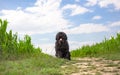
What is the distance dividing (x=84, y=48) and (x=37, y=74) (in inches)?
447

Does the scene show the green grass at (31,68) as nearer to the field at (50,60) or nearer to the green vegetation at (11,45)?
the field at (50,60)

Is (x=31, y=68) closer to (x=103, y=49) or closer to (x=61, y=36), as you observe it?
(x=61, y=36)

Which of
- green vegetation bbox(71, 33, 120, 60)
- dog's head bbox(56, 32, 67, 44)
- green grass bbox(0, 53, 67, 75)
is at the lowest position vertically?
green grass bbox(0, 53, 67, 75)

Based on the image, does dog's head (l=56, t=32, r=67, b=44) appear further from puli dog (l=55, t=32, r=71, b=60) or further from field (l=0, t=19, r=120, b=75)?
field (l=0, t=19, r=120, b=75)

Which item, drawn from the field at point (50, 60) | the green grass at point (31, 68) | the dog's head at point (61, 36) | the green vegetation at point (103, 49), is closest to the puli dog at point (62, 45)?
the dog's head at point (61, 36)

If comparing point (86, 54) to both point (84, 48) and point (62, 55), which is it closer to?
point (84, 48)

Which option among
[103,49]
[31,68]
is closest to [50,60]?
[31,68]

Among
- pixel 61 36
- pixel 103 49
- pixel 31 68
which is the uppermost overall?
pixel 61 36

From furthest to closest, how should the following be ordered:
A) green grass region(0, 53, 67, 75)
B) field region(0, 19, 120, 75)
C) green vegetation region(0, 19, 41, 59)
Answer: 1. green vegetation region(0, 19, 41, 59)
2. field region(0, 19, 120, 75)
3. green grass region(0, 53, 67, 75)

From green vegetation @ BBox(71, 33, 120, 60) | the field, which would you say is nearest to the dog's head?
the field

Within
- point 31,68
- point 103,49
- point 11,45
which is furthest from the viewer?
point 103,49

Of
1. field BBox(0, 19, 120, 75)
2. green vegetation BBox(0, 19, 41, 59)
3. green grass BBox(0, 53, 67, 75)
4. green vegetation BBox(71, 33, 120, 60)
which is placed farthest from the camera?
green vegetation BBox(71, 33, 120, 60)

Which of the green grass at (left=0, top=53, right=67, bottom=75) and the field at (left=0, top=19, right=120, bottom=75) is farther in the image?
the field at (left=0, top=19, right=120, bottom=75)

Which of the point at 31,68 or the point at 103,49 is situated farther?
the point at 103,49
